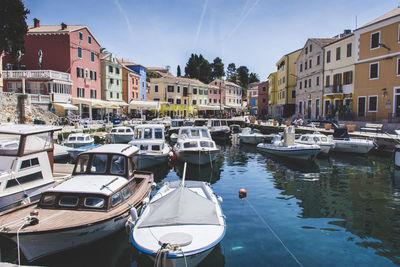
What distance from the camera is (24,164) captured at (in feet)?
33.5

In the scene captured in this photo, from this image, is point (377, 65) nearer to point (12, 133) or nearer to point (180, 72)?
point (12, 133)

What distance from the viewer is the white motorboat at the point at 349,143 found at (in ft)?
77.1

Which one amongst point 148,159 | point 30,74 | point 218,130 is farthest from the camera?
point 218,130

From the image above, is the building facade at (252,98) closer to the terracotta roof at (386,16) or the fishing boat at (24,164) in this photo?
the terracotta roof at (386,16)

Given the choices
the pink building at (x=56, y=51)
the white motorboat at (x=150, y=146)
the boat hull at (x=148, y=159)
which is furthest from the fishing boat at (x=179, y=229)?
the pink building at (x=56, y=51)

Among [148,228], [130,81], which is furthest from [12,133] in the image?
[130,81]

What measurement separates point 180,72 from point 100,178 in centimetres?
9314

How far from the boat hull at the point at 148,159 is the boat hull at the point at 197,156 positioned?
4.28ft

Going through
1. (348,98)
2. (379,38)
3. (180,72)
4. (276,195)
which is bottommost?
(276,195)

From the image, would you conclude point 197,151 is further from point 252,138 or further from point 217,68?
point 217,68

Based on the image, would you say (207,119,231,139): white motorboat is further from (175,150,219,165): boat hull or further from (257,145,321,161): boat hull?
(175,150,219,165): boat hull

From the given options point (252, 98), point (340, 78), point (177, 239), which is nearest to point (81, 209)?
point (177, 239)

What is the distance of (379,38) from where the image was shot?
29.4 metres

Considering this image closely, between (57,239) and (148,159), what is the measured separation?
11319 mm
